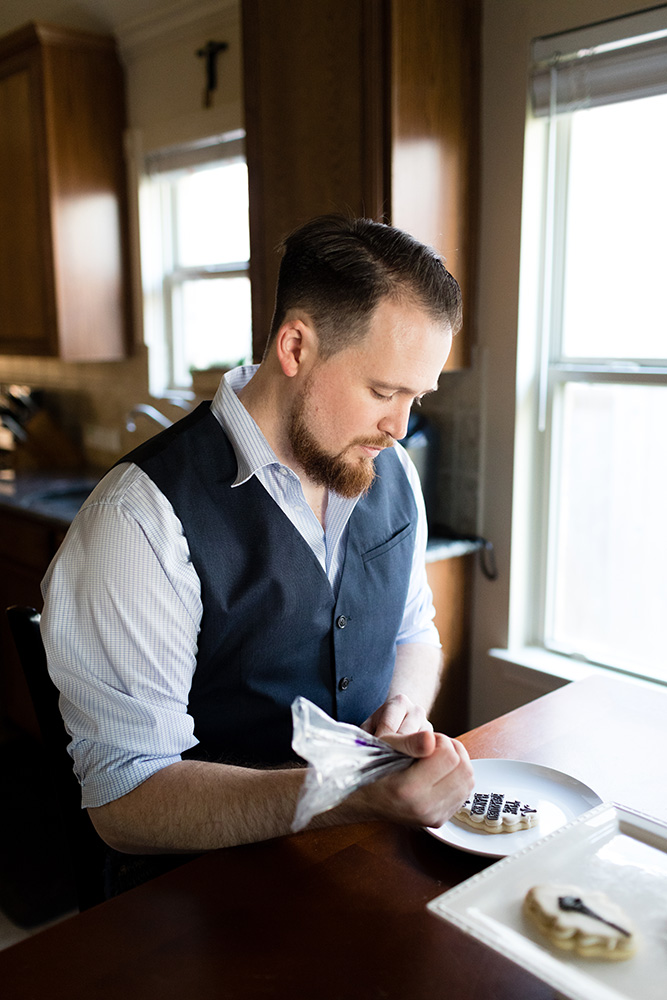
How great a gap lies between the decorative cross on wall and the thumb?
283cm

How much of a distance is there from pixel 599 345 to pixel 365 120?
0.86 m

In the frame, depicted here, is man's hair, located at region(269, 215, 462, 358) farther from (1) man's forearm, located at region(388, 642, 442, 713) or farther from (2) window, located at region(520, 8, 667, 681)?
(2) window, located at region(520, 8, 667, 681)

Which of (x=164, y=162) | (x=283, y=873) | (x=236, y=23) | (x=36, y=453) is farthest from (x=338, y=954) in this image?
(x=36, y=453)

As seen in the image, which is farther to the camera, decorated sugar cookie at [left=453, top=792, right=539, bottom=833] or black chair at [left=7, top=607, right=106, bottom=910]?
black chair at [left=7, top=607, right=106, bottom=910]

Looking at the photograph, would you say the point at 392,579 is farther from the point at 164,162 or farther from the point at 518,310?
the point at 164,162

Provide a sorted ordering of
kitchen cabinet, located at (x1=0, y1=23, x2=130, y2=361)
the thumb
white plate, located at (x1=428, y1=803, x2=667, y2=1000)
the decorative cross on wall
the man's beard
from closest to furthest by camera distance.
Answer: white plate, located at (x1=428, y1=803, x2=667, y2=1000), the thumb, the man's beard, the decorative cross on wall, kitchen cabinet, located at (x1=0, y1=23, x2=130, y2=361)

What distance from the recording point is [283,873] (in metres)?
1.00

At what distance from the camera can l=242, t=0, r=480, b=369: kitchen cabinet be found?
2.18m

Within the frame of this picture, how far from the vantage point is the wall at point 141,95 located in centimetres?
311

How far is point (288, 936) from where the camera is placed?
0.89m

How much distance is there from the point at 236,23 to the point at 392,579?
237 centimetres

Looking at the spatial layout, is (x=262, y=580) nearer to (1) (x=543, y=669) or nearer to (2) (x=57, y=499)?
(1) (x=543, y=669)

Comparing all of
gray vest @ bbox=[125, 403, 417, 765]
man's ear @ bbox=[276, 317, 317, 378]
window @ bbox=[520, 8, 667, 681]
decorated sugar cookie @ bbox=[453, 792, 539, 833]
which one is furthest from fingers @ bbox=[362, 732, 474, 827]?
window @ bbox=[520, 8, 667, 681]

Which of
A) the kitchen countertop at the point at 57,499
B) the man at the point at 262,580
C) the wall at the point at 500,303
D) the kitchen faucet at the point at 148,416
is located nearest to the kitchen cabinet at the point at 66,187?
the kitchen faucet at the point at 148,416
